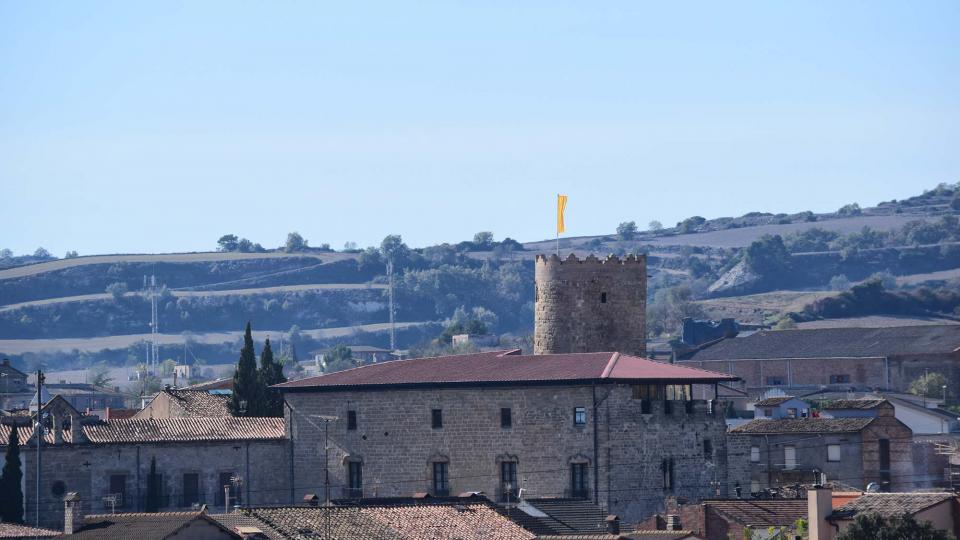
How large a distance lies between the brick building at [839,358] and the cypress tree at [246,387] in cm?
6012

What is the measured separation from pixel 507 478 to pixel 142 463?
13152 millimetres

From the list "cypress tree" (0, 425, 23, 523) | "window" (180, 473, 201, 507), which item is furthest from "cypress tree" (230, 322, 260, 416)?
"cypress tree" (0, 425, 23, 523)

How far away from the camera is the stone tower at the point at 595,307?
90.6 m

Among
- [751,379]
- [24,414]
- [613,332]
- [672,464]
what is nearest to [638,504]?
[672,464]

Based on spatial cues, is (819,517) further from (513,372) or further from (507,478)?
(513,372)

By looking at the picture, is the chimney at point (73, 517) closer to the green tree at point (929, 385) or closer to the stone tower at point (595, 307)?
the stone tower at point (595, 307)

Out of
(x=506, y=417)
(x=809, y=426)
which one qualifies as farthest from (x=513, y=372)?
(x=809, y=426)

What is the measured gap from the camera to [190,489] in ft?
280

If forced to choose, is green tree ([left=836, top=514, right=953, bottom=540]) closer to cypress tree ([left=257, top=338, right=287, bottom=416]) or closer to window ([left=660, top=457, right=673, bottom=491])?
window ([left=660, top=457, right=673, bottom=491])

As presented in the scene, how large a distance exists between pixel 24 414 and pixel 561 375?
26.9 metres

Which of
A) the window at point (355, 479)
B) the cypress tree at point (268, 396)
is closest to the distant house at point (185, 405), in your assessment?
the cypress tree at point (268, 396)

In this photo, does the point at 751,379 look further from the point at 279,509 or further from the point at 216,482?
the point at 279,509

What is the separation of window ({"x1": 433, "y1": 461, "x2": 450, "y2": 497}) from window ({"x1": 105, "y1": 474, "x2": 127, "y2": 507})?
431 inches

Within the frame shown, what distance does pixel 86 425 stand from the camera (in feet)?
284
